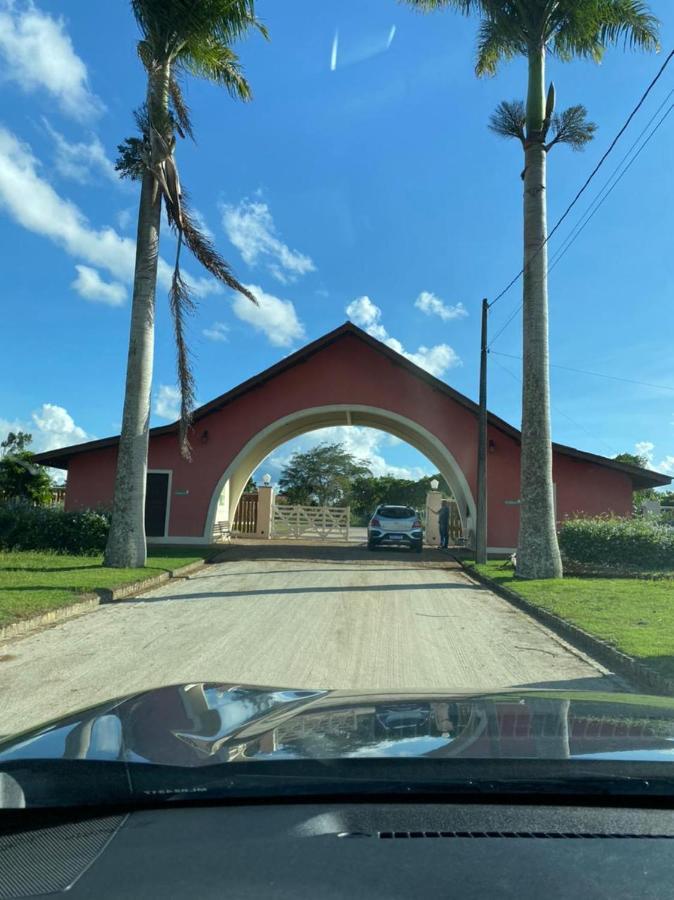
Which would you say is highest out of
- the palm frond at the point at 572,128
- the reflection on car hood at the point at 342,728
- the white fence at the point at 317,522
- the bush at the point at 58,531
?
Result: the palm frond at the point at 572,128

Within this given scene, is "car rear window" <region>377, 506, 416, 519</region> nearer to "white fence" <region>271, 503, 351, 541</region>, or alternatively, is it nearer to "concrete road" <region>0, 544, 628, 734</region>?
"white fence" <region>271, 503, 351, 541</region>

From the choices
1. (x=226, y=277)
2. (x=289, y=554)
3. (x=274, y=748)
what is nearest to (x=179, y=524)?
(x=289, y=554)

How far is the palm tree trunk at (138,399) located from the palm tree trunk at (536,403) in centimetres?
839

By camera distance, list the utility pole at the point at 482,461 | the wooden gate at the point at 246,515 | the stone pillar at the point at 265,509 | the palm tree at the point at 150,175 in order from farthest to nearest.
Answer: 1. the wooden gate at the point at 246,515
2. the stone pillar at the point at 265,509
3. the utility pole at the point at 482,461
4. the palm tree at the point at 150,175

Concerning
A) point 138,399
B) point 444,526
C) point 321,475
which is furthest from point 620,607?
point 321,475

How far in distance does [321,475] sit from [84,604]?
50264mm

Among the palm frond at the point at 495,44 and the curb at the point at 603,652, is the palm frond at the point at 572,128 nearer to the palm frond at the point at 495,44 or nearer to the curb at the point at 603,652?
the palm frond at the point at 495,44

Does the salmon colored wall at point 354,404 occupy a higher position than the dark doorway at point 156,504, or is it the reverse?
the salmon colored wall at point 354,404

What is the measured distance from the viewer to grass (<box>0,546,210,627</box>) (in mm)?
10178

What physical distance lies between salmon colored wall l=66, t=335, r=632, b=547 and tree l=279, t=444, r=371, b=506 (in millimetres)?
34969

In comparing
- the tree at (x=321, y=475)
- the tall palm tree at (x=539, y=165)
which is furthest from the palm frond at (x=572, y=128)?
the tree at (x=321, y=475)

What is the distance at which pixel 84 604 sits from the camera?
11.2 m

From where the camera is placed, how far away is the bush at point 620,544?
58.7 feet

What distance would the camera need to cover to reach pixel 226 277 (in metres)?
17.6
